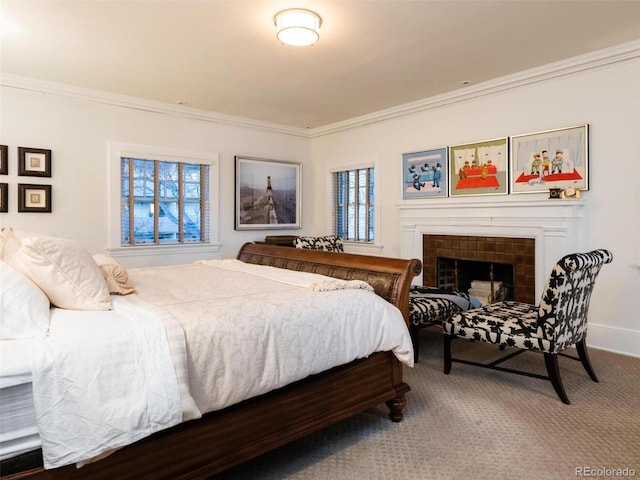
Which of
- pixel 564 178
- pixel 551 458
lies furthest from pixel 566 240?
pixel 551 458

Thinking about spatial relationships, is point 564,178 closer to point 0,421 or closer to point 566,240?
point 566,240

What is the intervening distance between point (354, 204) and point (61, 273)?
14.7ft

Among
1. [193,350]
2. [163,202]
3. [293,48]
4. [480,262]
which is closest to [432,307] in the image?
[480,262]

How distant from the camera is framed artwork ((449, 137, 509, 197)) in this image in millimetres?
4070

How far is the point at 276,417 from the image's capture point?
175 cm

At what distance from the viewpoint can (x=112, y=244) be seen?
14.6ft

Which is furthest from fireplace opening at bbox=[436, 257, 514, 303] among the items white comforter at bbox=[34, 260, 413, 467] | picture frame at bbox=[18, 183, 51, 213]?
picture frame at bbox=[18, 183, 51, 213]

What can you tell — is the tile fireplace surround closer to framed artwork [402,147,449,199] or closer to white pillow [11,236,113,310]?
framed artwork [402,147,449,199]

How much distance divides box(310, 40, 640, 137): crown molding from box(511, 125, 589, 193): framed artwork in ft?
1.64

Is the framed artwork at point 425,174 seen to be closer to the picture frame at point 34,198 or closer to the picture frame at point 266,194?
the picture frame at point 266,194

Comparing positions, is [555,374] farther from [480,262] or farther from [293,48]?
[293,48]

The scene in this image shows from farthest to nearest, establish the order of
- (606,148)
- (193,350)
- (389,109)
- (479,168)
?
(389,109), (479,168), (606,148), (193,350)

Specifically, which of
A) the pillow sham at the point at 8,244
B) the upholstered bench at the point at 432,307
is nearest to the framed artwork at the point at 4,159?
the pillow sham at the point at 8,244

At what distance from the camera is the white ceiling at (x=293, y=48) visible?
2.68 m
